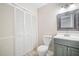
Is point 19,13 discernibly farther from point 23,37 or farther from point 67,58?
point 67,58

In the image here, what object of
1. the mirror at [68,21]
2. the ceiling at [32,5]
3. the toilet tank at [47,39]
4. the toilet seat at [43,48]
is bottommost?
the toilet seat at [43,48]

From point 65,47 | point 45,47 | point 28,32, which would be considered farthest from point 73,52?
point 28,32

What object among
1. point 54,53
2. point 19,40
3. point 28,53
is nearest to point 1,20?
point 19,40

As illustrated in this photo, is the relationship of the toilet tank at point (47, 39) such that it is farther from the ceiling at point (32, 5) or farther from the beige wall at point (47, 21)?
the ceiling at point (32, 5)

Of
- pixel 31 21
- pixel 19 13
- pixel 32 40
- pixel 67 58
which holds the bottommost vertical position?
pixel 67 58

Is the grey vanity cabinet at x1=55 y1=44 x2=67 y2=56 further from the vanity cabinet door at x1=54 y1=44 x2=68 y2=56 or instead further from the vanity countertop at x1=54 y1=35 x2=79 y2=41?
the vanity countertop at x1=54 y1=35 x2=79 y2=41

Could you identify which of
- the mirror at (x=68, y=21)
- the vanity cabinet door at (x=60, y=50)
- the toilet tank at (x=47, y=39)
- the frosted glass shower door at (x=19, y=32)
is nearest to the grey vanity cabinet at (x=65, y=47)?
the vanity cabinet door at (x=60, y=50)

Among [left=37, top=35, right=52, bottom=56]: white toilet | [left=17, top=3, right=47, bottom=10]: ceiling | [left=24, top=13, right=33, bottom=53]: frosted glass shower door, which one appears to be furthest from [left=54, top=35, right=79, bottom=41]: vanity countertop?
[left=17, top=3, right=47, bottom=10]: ceiling

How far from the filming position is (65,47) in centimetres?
182

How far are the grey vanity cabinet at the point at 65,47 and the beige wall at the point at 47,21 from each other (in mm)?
193

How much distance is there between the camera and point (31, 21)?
6.10ft

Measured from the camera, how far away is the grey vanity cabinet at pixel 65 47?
1.74 m

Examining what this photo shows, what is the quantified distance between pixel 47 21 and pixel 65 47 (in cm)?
51

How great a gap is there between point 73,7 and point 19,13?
0.87 m
